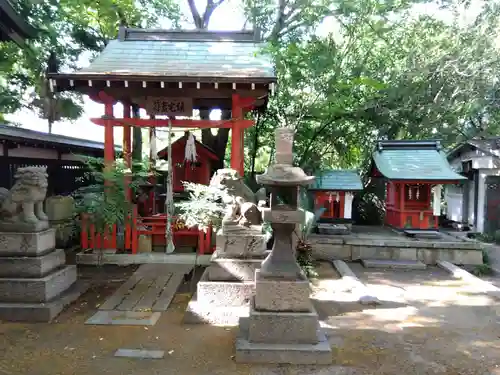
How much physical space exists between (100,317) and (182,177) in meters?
7.77

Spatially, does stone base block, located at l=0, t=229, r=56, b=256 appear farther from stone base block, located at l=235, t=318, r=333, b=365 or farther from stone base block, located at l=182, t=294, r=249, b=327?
stone base block, located at l=235, t=318, r=333, b=365

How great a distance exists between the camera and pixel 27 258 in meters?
6.10

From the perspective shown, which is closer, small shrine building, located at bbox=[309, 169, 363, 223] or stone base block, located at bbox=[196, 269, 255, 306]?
stone base block, located at bbox=[196, 269, 255, 306]

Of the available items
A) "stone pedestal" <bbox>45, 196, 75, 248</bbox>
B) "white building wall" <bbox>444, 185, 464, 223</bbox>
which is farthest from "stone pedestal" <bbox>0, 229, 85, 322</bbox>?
"white building wall" <bbox>444, 185, 464, 223</bbox>

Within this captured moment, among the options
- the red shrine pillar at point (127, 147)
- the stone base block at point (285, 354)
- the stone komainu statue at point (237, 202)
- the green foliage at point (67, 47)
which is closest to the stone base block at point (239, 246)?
the stone komainu statue at point (237, 202)

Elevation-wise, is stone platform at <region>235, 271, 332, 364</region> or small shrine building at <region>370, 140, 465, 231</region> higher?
small shrine building at <region>370, 140, 465, 231</region>

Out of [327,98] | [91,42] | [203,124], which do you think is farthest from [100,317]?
[91,42]

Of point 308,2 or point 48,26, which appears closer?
point 48,26

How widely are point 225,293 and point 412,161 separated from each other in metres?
8.76

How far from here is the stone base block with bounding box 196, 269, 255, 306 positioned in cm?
600

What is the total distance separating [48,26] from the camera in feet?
33.3

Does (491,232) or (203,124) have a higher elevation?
(203,124)

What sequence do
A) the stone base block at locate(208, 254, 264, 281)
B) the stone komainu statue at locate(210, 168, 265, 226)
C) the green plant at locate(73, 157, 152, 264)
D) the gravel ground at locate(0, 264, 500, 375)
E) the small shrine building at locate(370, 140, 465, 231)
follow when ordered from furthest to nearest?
the small shrine building at locate(370, 140, 465, 231)
the green plant at locate(73, 157, 152, 264)
the stone komainu statue at locate(210, 168, 265, 226)
the stone base block at locate(208, 254, 264, 281)
the gravel ground at locate(0, 264, 500, 375)

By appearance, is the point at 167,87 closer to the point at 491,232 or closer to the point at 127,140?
the point at 127,140
